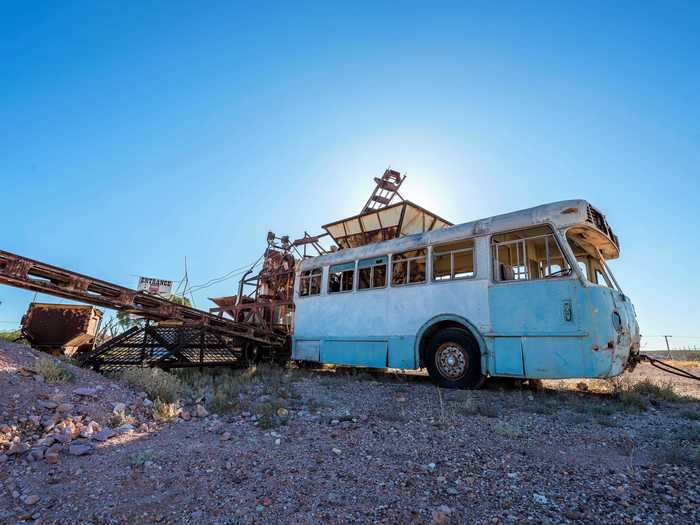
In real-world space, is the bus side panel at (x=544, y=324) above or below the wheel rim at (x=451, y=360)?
above

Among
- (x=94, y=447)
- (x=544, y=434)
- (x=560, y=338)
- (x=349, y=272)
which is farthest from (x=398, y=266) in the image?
(x=94, y=447)

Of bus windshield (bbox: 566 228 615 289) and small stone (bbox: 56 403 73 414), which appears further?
bus windshield (bbox: 566 228 615 289)

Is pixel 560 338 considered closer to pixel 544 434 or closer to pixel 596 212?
pixel 544 434

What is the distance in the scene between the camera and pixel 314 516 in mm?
2430

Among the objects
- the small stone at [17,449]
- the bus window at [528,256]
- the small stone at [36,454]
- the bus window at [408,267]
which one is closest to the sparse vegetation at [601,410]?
the bus window at [528,256]

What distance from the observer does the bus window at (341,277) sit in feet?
31.8

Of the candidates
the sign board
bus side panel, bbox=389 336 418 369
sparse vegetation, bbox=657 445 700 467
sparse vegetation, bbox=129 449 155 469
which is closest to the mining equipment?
bus side panel, bbox=389 336 418 369

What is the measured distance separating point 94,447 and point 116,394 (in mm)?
1846

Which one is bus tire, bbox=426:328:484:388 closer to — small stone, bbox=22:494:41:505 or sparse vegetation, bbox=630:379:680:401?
sparse vegetation, bbox=630:379:680:401

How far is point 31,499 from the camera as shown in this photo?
255 cm

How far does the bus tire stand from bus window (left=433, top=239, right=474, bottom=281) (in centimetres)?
114

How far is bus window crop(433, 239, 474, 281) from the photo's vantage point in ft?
24.3

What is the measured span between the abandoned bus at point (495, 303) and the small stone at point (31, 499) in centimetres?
618

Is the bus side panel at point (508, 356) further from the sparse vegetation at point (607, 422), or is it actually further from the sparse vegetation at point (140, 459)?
the sparse vegetation at point (140, 459)
